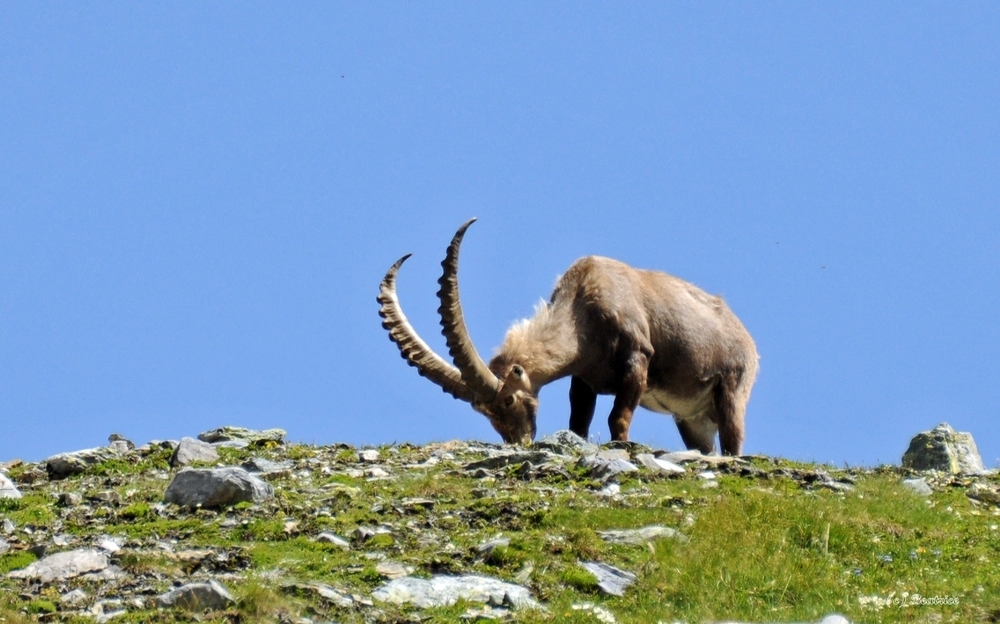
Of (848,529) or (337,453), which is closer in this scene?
(848,529)

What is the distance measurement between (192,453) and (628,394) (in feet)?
20.3

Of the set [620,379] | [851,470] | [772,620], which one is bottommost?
[772,620]

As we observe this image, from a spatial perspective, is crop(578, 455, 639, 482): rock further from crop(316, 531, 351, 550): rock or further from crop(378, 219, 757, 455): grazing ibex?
crop(378, 219, 757, 455): grazing ibex

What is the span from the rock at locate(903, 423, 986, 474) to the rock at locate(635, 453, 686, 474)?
3.76 metres

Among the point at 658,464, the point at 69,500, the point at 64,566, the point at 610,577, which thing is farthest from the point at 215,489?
the point at 658,464

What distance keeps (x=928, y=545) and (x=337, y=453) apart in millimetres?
5911

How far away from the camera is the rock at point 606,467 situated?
473 inches

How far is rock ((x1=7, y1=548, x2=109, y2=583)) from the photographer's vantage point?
30.2 feet

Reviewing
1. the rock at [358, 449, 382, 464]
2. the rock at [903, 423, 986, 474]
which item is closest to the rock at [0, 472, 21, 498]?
the rock at [358, 449, 382, 464]

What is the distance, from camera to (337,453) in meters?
14.0

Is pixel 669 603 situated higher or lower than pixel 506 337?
lower

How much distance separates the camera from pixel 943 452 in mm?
15484

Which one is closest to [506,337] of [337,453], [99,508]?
[337,453]

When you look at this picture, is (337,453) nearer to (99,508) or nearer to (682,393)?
(99,508)
